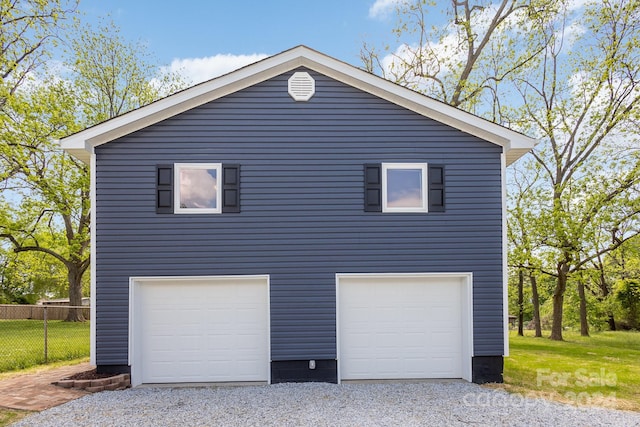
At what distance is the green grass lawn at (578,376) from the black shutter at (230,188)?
19.0ft

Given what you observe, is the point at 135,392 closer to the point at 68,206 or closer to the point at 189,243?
the point at 189,243

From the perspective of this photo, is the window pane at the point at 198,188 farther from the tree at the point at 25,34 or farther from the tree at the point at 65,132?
the tree at the point at 25,34

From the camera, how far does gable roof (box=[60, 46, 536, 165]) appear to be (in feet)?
24.9

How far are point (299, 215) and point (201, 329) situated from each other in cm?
274

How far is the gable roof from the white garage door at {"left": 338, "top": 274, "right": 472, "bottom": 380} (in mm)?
2818

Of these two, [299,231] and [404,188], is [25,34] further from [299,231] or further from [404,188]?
[404,188]

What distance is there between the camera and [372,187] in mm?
7824

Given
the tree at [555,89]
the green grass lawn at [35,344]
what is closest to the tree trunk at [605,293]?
the tree at [555,89]

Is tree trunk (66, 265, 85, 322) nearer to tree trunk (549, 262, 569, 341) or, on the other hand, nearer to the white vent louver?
the white vent louver

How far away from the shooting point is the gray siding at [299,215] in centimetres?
761

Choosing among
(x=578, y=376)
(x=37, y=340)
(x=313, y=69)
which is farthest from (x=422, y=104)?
(x=37, y=340)

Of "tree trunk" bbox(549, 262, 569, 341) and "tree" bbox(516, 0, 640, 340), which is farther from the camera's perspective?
"tree trunk" bbox(549, 262, 569, 341)

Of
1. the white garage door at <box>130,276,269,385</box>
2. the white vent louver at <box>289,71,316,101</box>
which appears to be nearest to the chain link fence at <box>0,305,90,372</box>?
the white garage door at <box>130,276,269,385</box>

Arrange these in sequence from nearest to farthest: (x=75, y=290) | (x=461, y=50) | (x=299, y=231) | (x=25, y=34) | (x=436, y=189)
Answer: (x=299, y=231), (x=436, y=189), (x=25, y=34), (x=461, y=50), (x=75, y=290)
